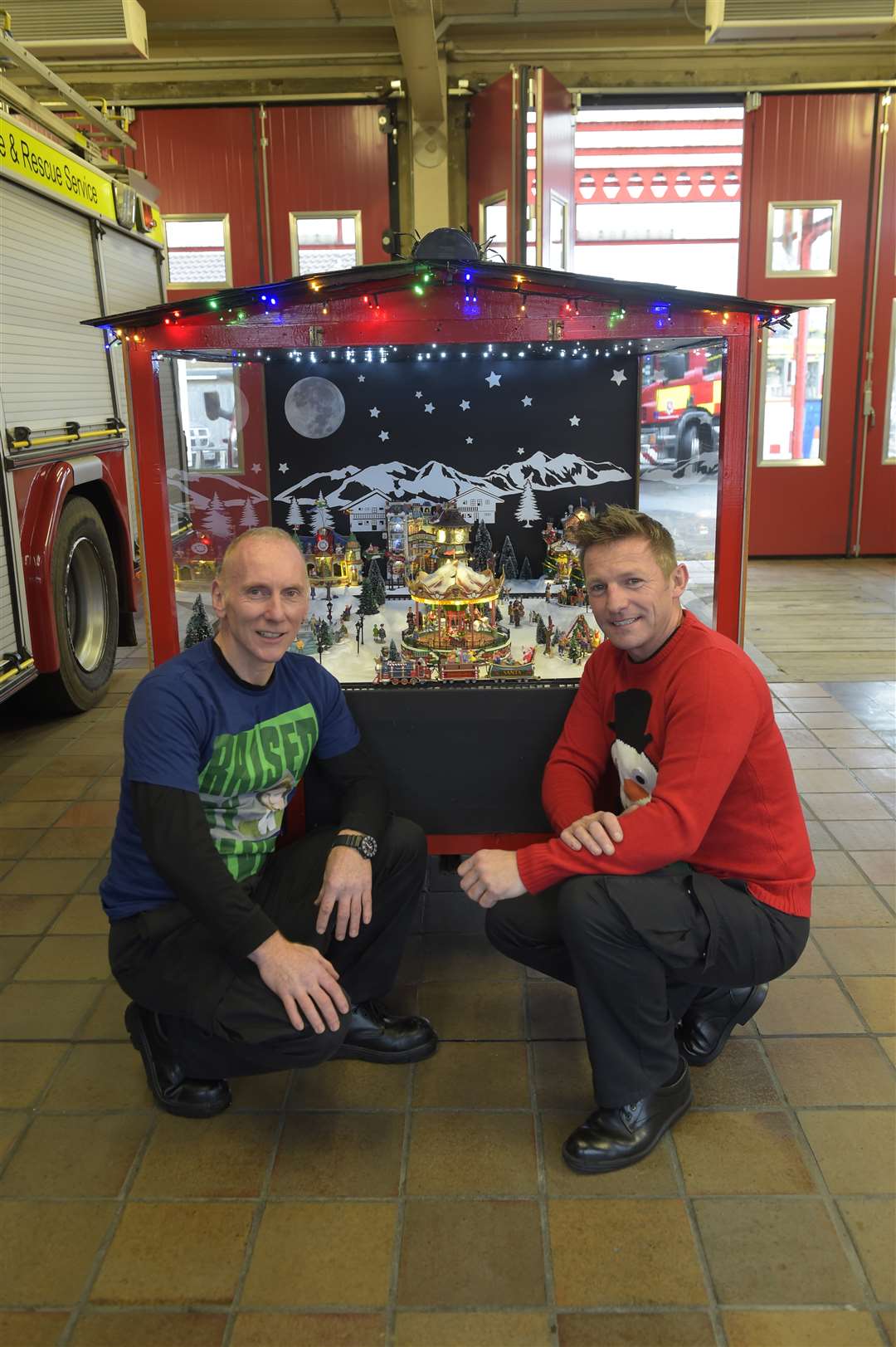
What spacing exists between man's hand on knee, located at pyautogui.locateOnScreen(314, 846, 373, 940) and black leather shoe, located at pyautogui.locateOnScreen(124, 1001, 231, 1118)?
48 centimetres

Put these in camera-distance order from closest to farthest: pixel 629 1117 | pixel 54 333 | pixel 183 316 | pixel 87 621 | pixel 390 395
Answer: pixel 629 1117, pixel 183 316, pixel 390 395, pixel 54 333, pixel 87 621

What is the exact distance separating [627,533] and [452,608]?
144cm

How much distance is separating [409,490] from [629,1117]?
2.83 metres

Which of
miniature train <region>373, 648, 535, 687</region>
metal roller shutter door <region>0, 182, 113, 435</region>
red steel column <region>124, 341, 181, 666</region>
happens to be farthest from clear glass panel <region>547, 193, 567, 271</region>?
miniature train <region>373, 648, 535, 687</region>

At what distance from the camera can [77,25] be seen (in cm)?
668

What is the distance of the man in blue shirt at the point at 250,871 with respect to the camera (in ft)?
7.22

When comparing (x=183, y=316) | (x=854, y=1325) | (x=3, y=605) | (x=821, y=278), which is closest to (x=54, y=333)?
(x=3, y=605)

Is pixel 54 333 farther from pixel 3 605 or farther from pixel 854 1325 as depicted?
pixel 854 1325

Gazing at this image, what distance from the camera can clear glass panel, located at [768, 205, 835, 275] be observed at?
31.7ft

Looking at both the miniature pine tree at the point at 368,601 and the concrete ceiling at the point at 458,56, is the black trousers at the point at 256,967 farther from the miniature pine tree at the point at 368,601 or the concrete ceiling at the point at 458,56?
the concrete ceiling at the point at 458,56

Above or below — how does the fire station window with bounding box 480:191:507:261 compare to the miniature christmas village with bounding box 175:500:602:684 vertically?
above

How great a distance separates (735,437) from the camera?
3.27m

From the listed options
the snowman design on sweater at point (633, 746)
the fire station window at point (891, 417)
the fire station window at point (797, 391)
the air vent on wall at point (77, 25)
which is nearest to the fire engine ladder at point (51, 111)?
the air vent on wall at point (77, 25)

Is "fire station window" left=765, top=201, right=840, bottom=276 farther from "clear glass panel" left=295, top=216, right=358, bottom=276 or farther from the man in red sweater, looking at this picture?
the man in red sweater
